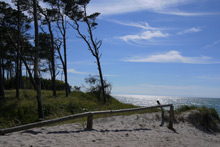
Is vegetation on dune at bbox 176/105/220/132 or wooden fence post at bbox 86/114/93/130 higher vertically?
wooden fence post at bbox 86/114/93/130

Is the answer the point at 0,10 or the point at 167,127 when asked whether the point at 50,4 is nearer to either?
the point at 0,10

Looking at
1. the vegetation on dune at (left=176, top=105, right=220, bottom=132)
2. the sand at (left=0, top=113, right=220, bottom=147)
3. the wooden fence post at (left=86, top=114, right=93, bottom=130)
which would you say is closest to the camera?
the sand at (left=0, top=113, right=220, bottom=147)

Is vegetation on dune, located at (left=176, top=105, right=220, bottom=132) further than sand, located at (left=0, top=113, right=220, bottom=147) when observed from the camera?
Yes

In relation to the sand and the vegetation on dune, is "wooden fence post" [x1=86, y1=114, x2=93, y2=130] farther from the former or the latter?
the vegetation on dune

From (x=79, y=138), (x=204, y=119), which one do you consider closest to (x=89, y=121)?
(x=79, y=138)

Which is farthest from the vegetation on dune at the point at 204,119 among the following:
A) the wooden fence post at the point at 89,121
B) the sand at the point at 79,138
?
the wooden fence post at the point at 89,121

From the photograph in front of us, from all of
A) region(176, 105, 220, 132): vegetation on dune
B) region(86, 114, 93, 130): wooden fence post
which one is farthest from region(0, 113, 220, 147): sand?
region(176, 105, 220, 132): vegetation on dune

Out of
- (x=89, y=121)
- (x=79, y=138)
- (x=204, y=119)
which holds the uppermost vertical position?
(x=89, y=121)

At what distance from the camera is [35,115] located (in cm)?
1351

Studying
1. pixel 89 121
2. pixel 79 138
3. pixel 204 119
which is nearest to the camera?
pixel 79 138

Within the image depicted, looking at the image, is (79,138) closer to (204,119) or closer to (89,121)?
(89,121)

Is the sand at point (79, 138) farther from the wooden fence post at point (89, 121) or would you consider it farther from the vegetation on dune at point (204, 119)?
the vegetation on dune at point (204, 119)

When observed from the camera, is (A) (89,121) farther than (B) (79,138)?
Yes

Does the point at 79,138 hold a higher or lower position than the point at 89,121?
lower
